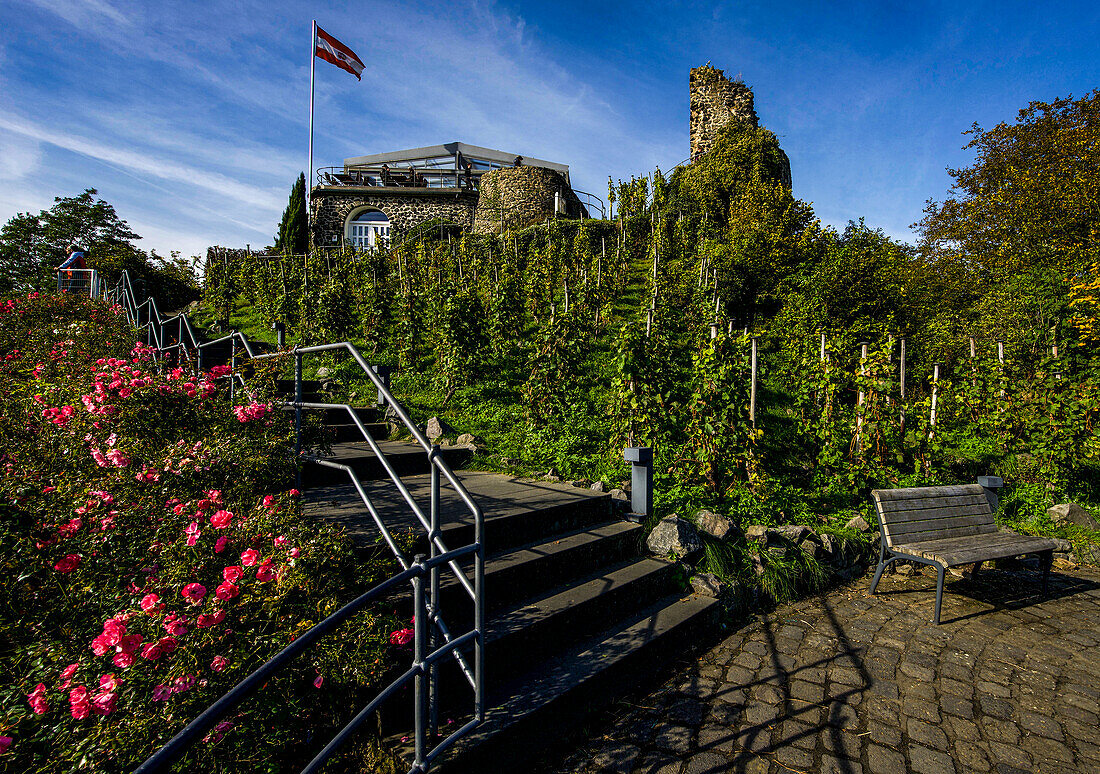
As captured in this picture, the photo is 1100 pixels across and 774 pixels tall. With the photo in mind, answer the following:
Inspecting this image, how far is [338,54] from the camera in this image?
22969 mm

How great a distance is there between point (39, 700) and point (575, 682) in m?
2.05

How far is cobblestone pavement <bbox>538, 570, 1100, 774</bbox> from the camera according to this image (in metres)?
2.35

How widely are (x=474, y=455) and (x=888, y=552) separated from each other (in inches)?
159

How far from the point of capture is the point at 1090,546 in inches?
209

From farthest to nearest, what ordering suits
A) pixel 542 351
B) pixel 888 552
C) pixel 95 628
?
pixel 542 351 < pixel 888 552 < pixel 95 628

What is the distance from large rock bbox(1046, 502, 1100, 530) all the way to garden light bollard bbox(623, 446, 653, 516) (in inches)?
201

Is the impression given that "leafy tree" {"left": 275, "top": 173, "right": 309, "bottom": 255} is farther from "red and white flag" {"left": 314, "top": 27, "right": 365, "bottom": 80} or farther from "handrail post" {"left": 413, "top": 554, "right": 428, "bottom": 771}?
"handrail post" {"left": 413, "top": 554, "right": 428, "bottom": 771}

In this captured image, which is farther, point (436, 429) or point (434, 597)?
point (436, 429)

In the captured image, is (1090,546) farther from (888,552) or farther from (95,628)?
(95,628)

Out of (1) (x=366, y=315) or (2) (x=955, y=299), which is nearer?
(1) (x=366, y=315)

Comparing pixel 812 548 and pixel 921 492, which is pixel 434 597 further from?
pixel 921 492

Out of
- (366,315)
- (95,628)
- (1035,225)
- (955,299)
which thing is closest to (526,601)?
(95,628)

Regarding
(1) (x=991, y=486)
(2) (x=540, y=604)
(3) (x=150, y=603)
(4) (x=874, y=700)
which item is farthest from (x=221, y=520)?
(1) (x=991, y=486)

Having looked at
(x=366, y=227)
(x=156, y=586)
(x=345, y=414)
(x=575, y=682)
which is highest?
(x=366, y=227)
